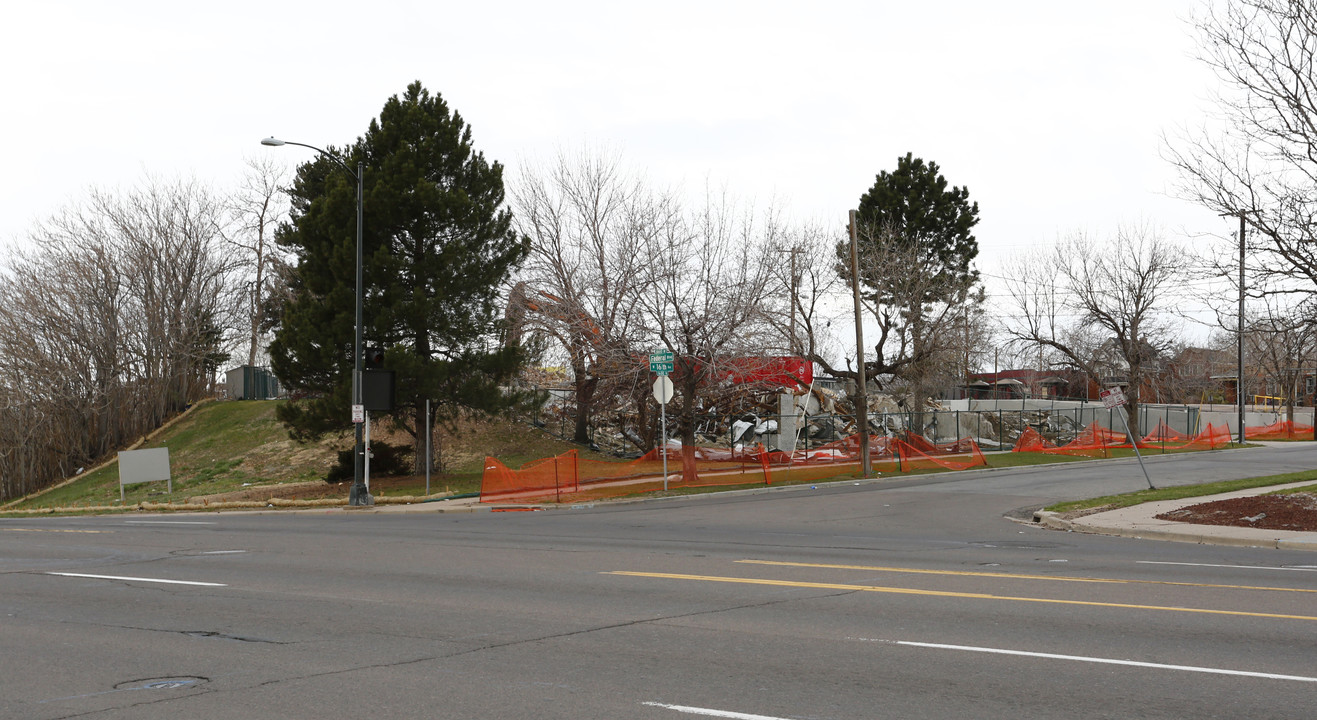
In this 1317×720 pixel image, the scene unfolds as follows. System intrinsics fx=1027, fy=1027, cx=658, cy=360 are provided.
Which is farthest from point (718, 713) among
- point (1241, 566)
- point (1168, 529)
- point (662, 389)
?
point (662, 389)

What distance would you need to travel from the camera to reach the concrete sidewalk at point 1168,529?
15.7 m

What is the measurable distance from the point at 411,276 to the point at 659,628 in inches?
998

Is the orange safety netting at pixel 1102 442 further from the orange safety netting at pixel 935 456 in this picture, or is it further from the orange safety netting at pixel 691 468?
the orange safety netting at pixel 691 468

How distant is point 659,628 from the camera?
8.65m

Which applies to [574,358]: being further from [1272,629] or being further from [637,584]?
[1272,629]

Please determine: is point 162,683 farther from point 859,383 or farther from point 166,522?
point 859,383

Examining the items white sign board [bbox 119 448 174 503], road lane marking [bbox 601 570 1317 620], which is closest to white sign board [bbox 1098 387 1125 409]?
road lane marking [bbox 601 570 1317 620]

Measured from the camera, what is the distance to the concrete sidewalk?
620 inches

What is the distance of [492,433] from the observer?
43.5 meters

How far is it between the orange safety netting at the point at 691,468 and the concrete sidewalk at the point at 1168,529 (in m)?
Answer: 11.7

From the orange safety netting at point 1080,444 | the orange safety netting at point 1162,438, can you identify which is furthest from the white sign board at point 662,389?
the orange safety netting at point 1162,438

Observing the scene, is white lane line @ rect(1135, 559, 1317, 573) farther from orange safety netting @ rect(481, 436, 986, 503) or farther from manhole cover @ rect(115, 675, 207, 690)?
orange safety netting @ rect(481, 436, 986, 503)

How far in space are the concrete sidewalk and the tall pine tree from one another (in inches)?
739

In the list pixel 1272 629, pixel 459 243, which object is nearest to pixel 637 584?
pixel 1272 629
